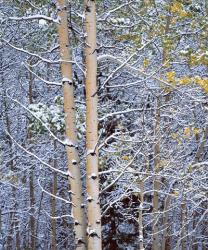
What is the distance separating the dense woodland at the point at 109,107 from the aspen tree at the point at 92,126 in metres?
0.01

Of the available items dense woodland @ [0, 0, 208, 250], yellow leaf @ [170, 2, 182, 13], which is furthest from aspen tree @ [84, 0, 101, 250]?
yellow leaf @ [170, 2, 182, 13]

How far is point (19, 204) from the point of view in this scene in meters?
16.5

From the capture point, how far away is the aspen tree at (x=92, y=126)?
204 inches

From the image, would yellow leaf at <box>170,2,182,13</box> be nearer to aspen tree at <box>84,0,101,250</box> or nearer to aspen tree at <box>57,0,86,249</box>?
aspen tree at <box>57,0,86,249</box>

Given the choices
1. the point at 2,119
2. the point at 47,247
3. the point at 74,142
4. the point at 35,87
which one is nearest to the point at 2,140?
the point at 2,119

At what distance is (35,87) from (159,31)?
23.0 ft

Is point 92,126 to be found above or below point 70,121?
below

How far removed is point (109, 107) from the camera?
9039mm

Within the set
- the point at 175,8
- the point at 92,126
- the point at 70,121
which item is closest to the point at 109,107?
the point at 175,8

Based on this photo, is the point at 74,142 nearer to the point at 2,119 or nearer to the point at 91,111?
the point at 91,111

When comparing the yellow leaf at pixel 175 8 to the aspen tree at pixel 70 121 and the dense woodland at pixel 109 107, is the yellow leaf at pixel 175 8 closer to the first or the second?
the dense woodland at pixel 109 107

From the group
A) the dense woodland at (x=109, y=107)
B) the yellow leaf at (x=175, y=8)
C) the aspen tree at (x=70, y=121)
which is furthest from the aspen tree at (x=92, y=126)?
the yellow leaf at (x=175, y=8)

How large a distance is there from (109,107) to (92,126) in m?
3.80

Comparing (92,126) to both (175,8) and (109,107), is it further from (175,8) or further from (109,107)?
(109,107)
